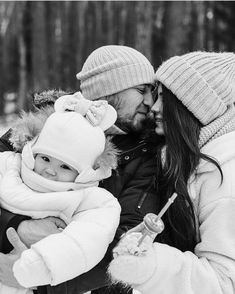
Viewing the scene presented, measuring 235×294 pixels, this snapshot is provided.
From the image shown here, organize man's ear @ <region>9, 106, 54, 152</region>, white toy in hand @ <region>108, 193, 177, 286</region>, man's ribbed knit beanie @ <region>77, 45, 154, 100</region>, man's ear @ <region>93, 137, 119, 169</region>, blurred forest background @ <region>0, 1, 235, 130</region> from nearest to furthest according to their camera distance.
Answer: white toy in hand @ <region>108, 193, 177, 286</region>, man's ear @ <region>93, 137, 119, 169</region>, man's ear @ <region>9, 106, 54, 152</region>, man's ribbed knit beanie @ <region>77, 45, 154, 100</region>, blurred forest background @ <region>0, 1, 235, 130</region>

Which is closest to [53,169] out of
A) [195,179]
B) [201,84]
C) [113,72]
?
[195,179]

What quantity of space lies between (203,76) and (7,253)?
1045 mm

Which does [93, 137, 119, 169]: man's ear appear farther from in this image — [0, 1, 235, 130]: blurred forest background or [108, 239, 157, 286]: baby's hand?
[0, 1, 235, 130]: blurred forest background

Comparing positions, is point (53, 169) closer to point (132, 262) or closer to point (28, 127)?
point (28, 127)

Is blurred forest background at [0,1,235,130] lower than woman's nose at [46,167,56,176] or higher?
lower

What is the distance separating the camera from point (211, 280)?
1.82m

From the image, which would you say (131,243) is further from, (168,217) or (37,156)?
(37,156)

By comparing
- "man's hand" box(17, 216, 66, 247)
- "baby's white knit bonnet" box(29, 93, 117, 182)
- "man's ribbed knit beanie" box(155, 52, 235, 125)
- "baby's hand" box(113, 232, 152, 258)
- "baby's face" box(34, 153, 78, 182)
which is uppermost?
"man's ribbed knit beanie" box(155, 52, 235, 125)

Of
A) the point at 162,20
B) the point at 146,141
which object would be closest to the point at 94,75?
the point at 146,141

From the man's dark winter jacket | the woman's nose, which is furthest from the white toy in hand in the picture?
the woman's nose

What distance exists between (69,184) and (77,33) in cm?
1301

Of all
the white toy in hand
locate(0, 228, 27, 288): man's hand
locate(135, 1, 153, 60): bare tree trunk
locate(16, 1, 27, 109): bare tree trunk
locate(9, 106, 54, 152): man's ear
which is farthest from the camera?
locate(135, 1, 153, 60): bare tree trunk

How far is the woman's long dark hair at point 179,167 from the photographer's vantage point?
1.98 m

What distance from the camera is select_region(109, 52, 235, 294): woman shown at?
183 centimetres
